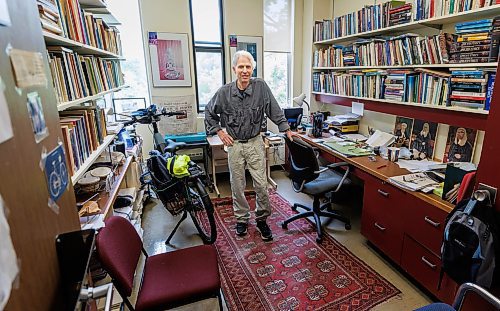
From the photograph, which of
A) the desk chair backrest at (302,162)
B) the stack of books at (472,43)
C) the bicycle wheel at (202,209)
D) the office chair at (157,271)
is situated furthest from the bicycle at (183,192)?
the stack of books at (472,43)

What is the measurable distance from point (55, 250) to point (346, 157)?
2.32 metres

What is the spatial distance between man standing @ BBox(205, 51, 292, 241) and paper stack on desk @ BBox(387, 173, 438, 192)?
0.93 meters

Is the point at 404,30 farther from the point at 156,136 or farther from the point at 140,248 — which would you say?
the point at 140,248

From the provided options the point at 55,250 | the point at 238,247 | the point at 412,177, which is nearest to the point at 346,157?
the point at 412,177

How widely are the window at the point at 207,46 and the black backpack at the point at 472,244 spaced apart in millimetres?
3367

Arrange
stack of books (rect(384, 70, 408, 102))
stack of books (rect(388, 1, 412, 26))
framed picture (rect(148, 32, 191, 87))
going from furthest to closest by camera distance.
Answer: framed picture (rect(148, 32, 191, 87)) < stack of books (rect(384, 70, 408, 102)) < stack of books (rect(388, 1, 412, 26))

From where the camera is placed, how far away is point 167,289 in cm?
139

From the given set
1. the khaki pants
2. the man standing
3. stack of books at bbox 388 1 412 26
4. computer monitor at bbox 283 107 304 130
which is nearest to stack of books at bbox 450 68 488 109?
stack of books at bbox 388 1 412 26

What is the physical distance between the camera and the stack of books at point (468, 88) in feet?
6.21

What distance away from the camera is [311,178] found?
257cm

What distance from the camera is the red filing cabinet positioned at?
2.02 m

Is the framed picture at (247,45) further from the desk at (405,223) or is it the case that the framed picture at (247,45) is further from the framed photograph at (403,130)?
the desk at (405,223)

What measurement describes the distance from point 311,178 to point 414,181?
32.9 inches

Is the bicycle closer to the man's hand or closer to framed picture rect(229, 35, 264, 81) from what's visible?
the man's hand
